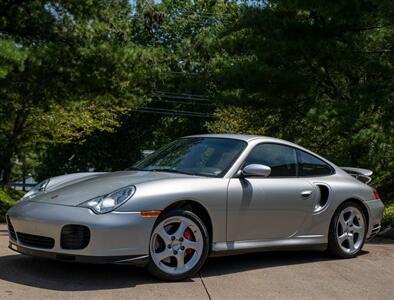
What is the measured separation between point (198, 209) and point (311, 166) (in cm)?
178

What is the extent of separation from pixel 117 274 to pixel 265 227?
158 centimetres

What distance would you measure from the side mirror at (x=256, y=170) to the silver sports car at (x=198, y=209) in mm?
11

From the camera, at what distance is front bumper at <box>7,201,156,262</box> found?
5.16 m

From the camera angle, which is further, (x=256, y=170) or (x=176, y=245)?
(x=256, y=170)

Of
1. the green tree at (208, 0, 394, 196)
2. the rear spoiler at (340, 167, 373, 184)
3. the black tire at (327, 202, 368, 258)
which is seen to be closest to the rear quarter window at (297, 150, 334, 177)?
the black tire at (327, 202, 368, 258)

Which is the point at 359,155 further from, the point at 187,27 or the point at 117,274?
the point at 187,27

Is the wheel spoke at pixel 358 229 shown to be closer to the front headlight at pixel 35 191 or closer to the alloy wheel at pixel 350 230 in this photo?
the alloy wheel at pixel 350 230

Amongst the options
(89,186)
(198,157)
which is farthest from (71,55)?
(89,186)

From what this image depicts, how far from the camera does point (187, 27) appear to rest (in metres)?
46.9

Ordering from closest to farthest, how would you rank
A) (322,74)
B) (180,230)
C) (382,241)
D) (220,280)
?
(180,230)
(220,280)
(382,241)
(322,74)

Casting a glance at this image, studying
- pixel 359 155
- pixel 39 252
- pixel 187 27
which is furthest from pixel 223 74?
pixel 187 27

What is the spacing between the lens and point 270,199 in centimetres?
623

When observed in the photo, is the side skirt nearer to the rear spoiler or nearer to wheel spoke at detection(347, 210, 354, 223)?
wheel spoke at detection(347, 210, 354, 223)

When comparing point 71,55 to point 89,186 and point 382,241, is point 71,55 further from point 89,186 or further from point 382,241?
point 382,241
